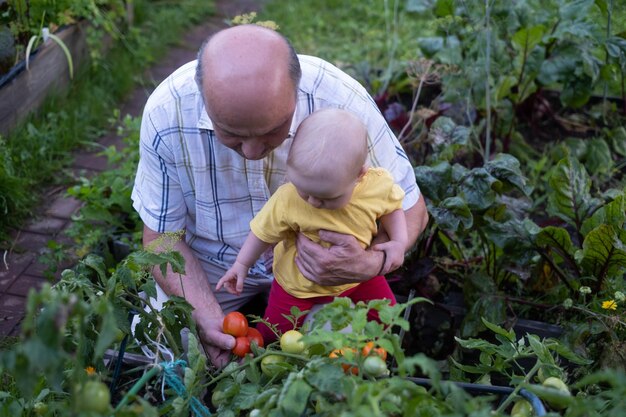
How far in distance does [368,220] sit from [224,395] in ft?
2.34

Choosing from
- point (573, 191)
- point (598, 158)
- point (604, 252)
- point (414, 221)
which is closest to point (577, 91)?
point (598, 158)

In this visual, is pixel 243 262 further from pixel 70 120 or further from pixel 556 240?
pixel 70 120

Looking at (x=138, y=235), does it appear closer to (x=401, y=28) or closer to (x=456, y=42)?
(x=456, y=42)

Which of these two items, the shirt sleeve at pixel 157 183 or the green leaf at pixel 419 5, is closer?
the shirt sleeve at pixel 157 183

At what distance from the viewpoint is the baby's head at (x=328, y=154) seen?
1883mm

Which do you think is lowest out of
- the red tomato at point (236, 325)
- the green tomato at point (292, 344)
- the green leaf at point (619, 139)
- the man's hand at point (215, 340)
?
the green leaf at point (619, 139)

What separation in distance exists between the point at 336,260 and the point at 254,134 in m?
0.41

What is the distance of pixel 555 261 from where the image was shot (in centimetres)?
278

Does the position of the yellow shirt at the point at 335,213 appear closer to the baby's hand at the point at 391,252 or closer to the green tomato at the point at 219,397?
the baby's hand at the point at 391,252

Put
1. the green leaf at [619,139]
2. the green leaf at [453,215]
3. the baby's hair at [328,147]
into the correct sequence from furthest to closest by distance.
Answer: the green leaf at [619,139] < the green leaf at [453,215] < the baby's hair at [328,147]

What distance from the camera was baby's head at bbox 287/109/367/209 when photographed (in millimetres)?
1883

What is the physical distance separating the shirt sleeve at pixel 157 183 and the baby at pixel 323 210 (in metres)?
0.34

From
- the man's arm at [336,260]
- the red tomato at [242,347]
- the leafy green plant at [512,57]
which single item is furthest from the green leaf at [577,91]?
the red tomato at [242,347]

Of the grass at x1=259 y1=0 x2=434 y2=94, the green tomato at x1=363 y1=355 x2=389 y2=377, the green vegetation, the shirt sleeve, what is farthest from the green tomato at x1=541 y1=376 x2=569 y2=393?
the grass at x1=259 y1=0 x2=434 y2=94
